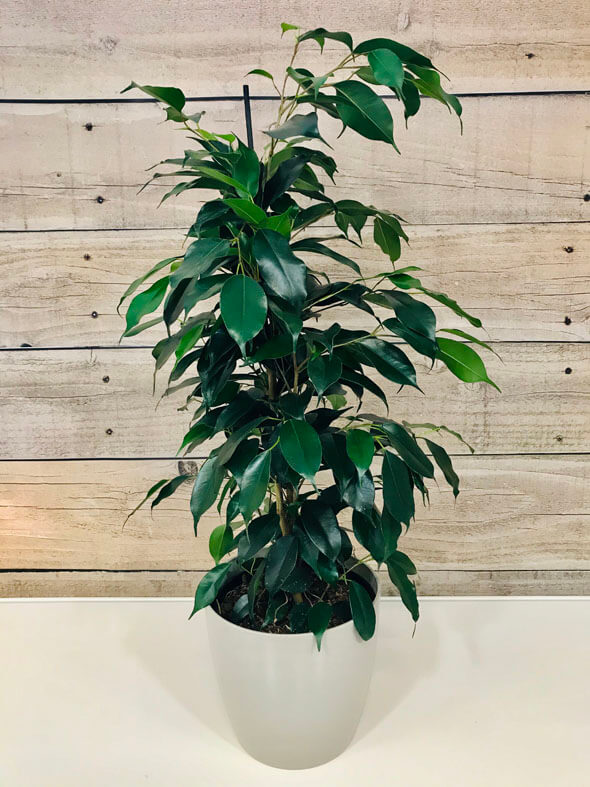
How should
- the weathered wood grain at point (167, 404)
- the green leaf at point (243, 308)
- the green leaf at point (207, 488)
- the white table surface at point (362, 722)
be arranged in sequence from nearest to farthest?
the green leaf at point (243, 308) → the green leaf at point (207, 488) → the white table surface at point (362, 722) → the weathered wood grain at point (167, 404)

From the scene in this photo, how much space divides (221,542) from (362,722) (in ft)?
1.26

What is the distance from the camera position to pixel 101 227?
1.36 metres

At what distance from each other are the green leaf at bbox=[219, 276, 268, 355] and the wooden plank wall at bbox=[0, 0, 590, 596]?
63cm

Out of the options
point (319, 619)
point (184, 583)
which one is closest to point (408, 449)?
point (319, 619)

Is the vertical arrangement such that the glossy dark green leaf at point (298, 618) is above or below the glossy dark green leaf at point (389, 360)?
below

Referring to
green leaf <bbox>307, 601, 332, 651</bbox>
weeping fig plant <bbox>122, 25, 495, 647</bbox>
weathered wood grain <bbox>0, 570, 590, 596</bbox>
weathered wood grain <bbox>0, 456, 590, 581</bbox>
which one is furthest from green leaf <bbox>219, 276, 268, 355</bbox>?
weathered wood grain <bbox>0, 570, 590, 596</bbox>

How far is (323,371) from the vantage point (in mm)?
841

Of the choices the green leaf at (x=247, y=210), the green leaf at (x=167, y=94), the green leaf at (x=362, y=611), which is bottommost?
the green leaf at (x=362, y=611)

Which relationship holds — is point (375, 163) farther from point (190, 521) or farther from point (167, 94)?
point (190, 521)

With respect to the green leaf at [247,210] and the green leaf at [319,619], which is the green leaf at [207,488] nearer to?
the green leaf at [319,619]

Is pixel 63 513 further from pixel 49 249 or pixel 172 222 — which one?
pixel 172 222

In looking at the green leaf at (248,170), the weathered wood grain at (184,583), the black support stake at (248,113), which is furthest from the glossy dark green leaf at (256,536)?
the black support stake at (248,113)

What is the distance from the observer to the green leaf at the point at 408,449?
0.92 meters

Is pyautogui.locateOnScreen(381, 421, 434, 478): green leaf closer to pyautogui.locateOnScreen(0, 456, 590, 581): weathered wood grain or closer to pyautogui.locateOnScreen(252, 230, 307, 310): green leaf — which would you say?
pyautogui.locateOnScreen(252, 230, 307, 310): green leaf
